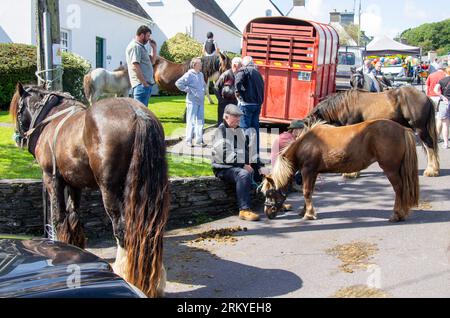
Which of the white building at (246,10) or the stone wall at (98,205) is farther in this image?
the white building at (246,10)

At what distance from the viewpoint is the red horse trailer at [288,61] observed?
13.6m

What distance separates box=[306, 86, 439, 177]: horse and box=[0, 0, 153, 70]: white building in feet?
39.2

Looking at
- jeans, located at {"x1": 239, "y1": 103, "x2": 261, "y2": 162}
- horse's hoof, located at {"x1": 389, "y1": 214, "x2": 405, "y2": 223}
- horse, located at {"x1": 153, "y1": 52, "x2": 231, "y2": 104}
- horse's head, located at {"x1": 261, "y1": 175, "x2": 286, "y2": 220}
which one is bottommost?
horse's hoof, located at {"x1": 389, "y1": 214, "x2": 405, "y2": 223}

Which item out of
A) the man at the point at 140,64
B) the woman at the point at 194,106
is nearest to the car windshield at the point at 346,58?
the woman at the point at 194,106

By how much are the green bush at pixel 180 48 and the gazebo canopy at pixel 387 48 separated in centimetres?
2642

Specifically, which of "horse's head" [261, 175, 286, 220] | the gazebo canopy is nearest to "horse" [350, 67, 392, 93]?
"horse's head" [261, 175, 286, 220]

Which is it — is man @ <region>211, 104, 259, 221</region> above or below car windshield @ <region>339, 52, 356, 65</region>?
below

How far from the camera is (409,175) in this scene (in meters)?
7.54

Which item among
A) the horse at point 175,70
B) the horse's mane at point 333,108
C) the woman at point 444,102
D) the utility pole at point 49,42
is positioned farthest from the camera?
the horse at point 175,70

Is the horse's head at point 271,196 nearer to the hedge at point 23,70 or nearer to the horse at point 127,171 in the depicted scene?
the horse at point 127,171

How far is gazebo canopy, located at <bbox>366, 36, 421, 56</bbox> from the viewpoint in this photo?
49719mm

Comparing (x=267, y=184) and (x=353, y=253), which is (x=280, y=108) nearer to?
(x=267, y=184)

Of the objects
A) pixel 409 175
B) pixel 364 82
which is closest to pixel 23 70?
pixel 364 82

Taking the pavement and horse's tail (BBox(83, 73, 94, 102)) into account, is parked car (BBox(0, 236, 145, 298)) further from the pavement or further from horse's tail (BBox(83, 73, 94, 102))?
horse's tail (BBox(83, 73, 94, 102))
